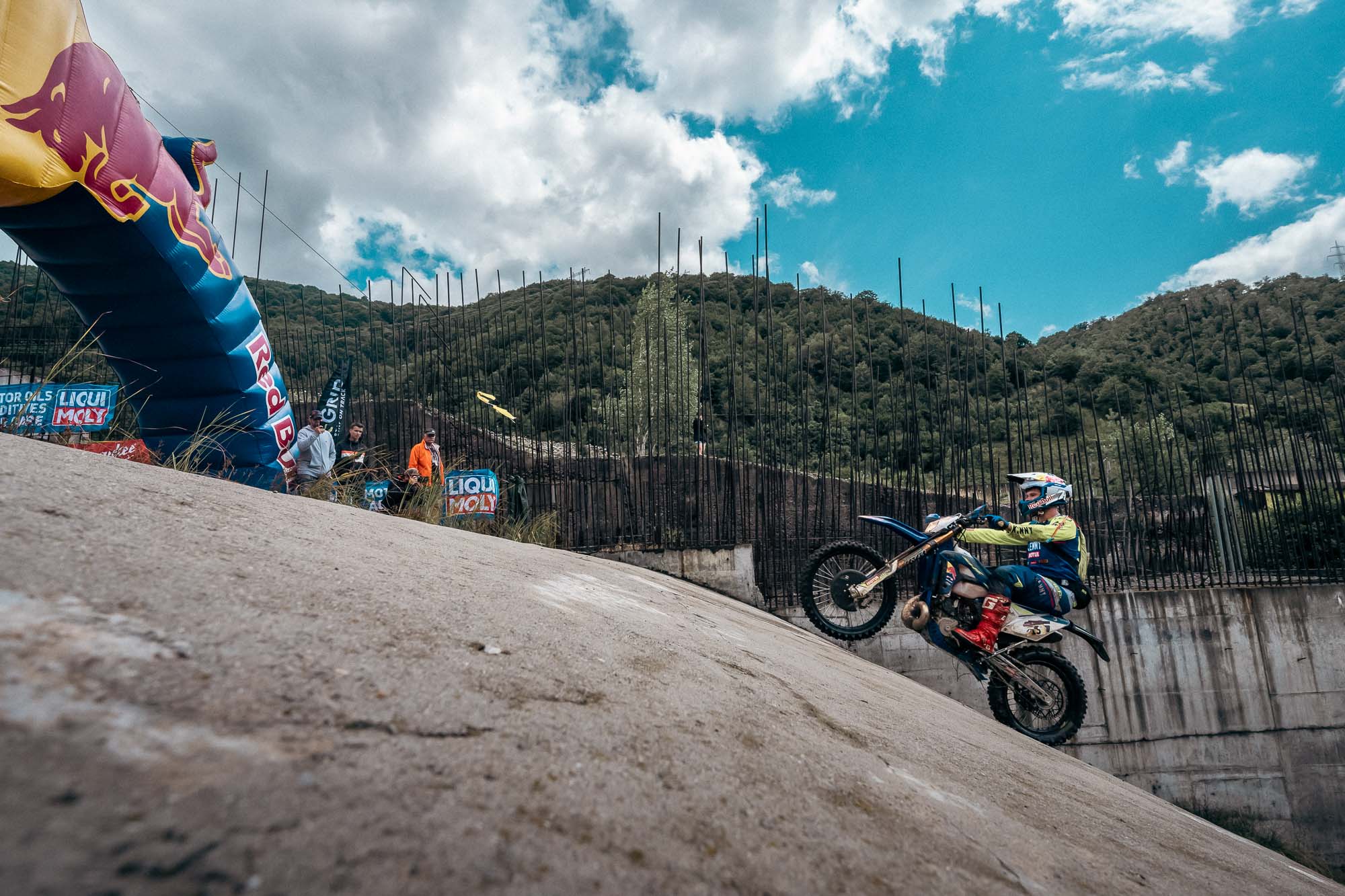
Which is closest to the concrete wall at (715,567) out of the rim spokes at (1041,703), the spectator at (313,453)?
the rim spokes at (1041,703)

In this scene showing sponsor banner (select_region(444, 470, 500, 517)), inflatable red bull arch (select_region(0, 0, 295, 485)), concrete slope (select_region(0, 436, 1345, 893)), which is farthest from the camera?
sponsor banner (select_region(444, 470, 500, 517))

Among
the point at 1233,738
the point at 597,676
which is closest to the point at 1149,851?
the point at 597,676

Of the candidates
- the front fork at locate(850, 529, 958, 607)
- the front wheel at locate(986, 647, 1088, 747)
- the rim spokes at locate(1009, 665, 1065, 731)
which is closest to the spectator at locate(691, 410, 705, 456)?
the front fork at locate(850, 529, 958, 607)

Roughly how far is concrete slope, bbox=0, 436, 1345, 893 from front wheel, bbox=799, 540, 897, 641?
9.13ft

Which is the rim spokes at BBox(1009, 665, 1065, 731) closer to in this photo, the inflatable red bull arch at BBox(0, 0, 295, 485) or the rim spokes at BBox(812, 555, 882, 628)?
the rim spokes at BBox(812, 555, 882, 628)

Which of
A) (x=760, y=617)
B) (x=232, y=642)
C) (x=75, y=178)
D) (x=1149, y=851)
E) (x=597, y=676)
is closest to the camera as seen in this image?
(x=232, y=642)

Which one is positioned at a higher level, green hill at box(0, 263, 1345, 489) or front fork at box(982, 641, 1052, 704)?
green hill at box(0, 263, 1345, 489)

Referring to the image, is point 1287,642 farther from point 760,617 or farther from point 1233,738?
point 760,617

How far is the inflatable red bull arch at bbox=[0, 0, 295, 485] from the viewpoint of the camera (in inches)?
162

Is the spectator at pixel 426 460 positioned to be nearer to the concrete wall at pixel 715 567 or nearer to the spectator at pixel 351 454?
the spectator at pixel 351 454

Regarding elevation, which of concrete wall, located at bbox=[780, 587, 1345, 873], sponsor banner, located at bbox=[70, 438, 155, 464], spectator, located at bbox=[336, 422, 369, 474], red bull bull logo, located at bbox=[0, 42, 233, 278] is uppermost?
red bull bull logo, located at bbox=[0, 42, 233, 278]

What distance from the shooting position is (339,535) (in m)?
2.16

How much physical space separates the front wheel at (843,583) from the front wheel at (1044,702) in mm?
957

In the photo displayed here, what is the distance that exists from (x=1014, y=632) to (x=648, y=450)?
3854mm
